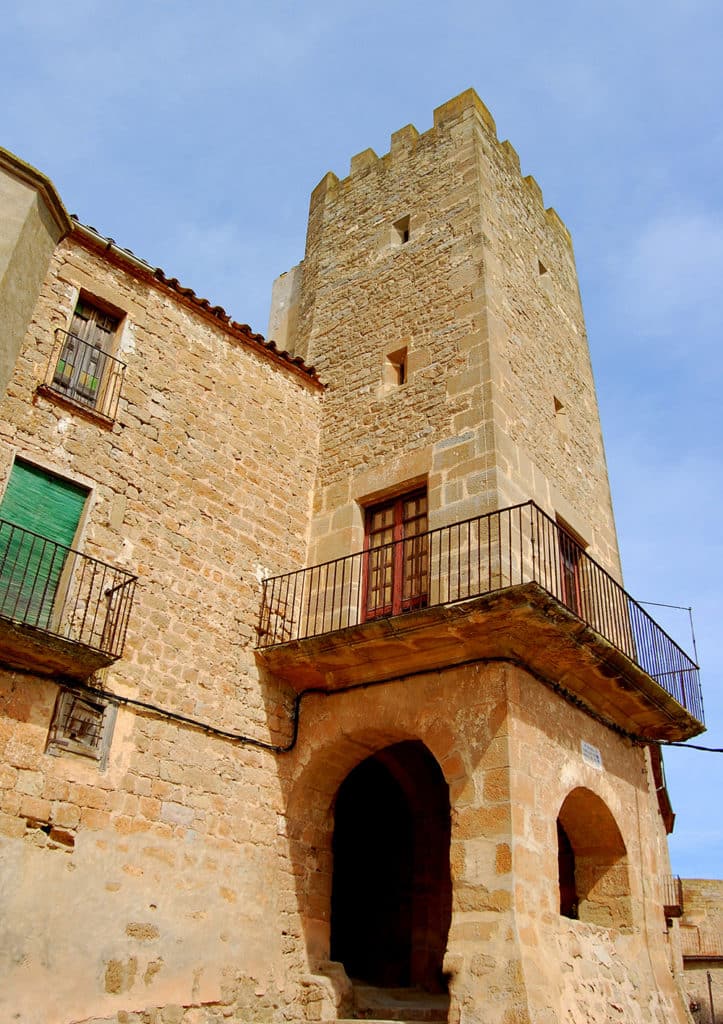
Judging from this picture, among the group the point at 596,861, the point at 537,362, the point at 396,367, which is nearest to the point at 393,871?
the point at 596,861

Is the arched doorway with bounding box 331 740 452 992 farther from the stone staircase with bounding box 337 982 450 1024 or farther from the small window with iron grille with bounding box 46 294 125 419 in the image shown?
the small window with iron grille with bounding box 46 294 125 419

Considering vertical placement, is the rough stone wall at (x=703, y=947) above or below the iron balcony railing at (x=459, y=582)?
below

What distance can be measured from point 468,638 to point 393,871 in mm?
4566

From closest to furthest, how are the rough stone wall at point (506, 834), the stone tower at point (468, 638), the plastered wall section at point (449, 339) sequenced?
the rough stone wall at point (506, 834)
the stone tower at point (468, 638)
the plastered wall section at point (449, 339)

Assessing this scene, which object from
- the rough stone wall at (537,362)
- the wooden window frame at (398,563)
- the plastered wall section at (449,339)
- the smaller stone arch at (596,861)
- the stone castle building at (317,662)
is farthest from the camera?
the rough stone wall at (537,362)

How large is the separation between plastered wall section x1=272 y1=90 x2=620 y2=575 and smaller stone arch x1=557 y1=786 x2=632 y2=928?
372cm

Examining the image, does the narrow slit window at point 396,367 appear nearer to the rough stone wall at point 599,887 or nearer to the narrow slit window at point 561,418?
the narrow slit window at point 561,418

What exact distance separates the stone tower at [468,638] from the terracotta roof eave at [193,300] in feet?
2.49

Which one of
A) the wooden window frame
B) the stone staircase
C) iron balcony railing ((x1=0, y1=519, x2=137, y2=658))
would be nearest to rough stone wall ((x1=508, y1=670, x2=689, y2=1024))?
the stone staircase

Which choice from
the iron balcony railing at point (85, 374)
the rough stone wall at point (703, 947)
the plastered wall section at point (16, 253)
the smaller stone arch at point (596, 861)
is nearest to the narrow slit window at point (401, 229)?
the iron balcony railing at point (85, 374)

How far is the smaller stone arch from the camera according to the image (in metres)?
9.84

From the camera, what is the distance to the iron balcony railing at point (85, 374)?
30.2ft

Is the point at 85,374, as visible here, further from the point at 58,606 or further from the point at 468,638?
the point at 468,638

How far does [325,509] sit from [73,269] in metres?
4.29
